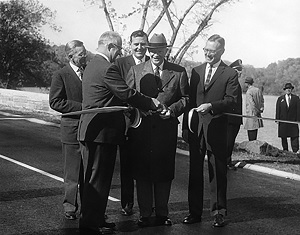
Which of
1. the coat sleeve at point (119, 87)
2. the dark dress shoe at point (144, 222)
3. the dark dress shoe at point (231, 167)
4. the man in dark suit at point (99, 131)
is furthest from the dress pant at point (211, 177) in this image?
the dark dress shoe at point (231, 167)

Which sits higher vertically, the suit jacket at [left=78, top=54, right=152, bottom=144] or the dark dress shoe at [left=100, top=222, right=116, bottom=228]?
the suit jacket at [left=78, top=54, right=152, bottom=144]

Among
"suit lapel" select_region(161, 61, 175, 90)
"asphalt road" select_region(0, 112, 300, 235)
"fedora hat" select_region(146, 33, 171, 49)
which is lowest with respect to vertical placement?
"asphalt road" select_region(0, 112, 300, 235)

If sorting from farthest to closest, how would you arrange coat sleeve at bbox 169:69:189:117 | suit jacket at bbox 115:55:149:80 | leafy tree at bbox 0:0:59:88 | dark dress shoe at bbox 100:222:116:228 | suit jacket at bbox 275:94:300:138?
leafy tree at bbox 0:0:59:88 < suit jacket at bbox 275:94:300:138 < suit jacket at bbox 115:55:149:80 < coat sleeve at bbox 169:69:189:117 < dark dress shoe at bbox 100:222:116:228

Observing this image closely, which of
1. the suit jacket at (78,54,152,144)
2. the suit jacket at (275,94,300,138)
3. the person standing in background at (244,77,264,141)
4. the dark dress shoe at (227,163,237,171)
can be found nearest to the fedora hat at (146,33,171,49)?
the suit jacket at (78,54,152,144)

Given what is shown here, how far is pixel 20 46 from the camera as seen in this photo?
52219mm

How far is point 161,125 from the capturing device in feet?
20.2

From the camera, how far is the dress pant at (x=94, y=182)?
18.8 feet

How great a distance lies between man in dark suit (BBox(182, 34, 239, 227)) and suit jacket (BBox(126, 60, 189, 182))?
0.90ft

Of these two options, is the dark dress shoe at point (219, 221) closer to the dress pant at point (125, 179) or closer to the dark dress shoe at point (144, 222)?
the dark dress shoe at point (144, 222)

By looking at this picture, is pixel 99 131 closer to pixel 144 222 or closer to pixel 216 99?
pixel 144 222

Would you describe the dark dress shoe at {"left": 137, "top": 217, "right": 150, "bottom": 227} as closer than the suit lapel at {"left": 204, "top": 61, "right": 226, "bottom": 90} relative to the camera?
Yes

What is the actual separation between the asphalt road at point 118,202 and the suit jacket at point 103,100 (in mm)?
1108

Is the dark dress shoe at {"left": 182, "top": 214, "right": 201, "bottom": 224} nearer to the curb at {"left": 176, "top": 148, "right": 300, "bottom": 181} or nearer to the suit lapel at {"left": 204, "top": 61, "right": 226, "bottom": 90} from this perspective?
the suit lapel at {"left": 204, "top": 61, "right": 226, "bottom": 90}

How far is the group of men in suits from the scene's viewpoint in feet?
18.9
